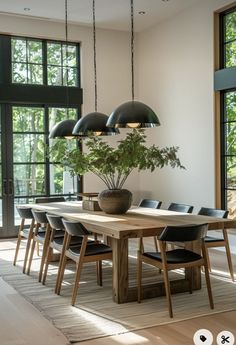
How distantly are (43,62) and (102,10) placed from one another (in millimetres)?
1438

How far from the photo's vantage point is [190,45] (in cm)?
726

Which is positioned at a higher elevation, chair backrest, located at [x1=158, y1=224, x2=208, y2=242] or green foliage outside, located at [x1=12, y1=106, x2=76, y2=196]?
green foliage outside, located at [x1=12, y1=106, x2=76, y2=196]

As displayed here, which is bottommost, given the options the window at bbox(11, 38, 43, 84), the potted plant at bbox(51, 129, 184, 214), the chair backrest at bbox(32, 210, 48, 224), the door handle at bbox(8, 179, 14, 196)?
the chair backrest at bbox(32, 210, 48, 224)

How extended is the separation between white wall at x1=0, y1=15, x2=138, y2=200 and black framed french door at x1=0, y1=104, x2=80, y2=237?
539mm

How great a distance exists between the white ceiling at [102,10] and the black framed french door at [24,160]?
5.21 feet

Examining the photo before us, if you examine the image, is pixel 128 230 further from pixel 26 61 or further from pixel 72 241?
pixel 26 61

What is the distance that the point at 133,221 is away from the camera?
4301mm

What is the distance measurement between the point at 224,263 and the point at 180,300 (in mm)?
1701

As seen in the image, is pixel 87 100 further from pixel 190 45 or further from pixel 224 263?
pixel 224 263

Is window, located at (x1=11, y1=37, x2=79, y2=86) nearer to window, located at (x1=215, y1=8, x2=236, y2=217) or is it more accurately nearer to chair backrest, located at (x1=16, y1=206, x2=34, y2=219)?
window, located at (x1=215, y1=8, x2=236, y2=217)

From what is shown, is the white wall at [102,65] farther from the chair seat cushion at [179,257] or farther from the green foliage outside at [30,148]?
the chair seat cushion at [179,257]

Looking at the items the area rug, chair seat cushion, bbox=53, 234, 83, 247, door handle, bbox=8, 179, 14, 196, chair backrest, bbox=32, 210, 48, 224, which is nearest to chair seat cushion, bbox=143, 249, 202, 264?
the area rug

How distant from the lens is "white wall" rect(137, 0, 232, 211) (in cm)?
692

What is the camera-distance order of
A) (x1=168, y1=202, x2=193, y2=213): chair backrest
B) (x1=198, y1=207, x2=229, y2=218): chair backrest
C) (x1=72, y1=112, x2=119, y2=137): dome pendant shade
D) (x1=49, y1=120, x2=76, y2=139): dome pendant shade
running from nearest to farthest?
(x1=198, y1=207, x2=229, y2=218): chair backrest < (x1=72, y1=112, x2=119, y2=137): dome pendant shade < (x1=168, y1=202, x2=193, y2=213): chair backrest < (x1=49, y1=120, x2=76, y2=139): dome pendant shade
